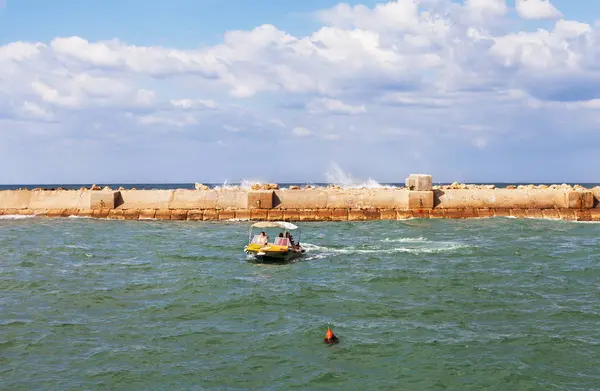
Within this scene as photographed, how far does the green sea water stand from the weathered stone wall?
933cm

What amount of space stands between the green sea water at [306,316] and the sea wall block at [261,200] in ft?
32.1

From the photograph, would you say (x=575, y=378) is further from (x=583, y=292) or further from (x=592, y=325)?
(x=583, y=292)

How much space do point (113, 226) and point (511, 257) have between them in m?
23.0

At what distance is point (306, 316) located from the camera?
16.2m

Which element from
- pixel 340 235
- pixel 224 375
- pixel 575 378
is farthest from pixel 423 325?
pixel 340 235

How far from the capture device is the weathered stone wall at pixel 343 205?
125 feet

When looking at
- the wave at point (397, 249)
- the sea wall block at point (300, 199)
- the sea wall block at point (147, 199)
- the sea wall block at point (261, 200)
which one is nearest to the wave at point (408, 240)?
the wave at point (397, 249)

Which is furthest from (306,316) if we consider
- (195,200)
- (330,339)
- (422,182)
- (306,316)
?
(195,200)

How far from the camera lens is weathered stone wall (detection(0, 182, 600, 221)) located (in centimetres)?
3806

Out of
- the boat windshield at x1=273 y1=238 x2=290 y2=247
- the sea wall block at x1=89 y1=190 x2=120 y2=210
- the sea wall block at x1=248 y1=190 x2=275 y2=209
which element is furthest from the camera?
the sea wall block at x1=89 y1=190 x2=120 y2=210

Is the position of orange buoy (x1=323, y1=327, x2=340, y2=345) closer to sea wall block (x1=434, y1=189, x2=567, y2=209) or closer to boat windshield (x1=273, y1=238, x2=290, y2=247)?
boat windshield (x1=273, y1=238, x2=290, y2=247)

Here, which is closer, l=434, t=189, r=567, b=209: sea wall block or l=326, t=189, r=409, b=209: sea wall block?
l=434, t=189, r=567, b=209: sea wall block

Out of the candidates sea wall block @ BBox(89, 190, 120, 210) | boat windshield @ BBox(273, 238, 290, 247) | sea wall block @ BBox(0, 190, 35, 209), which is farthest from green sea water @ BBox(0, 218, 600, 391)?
sea wall block @ BBox(0, 190, 35, 209)

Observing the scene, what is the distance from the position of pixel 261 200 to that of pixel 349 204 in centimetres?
569
